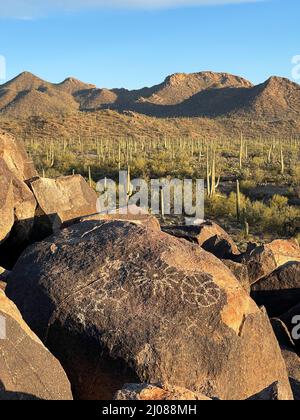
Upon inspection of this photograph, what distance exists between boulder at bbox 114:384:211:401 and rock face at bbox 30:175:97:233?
16.5 ft

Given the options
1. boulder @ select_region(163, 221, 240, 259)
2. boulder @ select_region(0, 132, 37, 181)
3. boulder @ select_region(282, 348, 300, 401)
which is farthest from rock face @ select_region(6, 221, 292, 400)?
boulder @ select_region(163, 221, 240, 259)

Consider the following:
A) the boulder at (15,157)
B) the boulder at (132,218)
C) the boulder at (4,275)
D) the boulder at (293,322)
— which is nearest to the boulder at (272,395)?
the boulder at (4,275)

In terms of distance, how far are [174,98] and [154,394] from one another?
10250 cm

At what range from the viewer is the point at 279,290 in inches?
355

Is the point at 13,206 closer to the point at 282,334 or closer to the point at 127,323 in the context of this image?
the point at 127,323

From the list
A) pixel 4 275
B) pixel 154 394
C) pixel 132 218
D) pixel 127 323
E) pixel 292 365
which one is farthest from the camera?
pixel 132 218

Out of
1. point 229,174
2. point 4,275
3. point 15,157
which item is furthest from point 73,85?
point 4,275

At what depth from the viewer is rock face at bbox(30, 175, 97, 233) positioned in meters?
8.57

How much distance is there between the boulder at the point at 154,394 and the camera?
3.69 metres

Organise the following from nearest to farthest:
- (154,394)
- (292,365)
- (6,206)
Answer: (154,394)
(292,365)
(6,206)

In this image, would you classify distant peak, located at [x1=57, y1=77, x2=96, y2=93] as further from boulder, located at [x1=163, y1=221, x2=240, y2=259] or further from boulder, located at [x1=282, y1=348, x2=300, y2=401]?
boulder, located at [x1=282, y1=348, x2=300, y2=401]

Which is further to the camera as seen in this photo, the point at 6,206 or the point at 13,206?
the point at 13,206

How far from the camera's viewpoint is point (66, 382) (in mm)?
4660

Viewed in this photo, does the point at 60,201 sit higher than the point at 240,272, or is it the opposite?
the point at 60,201
